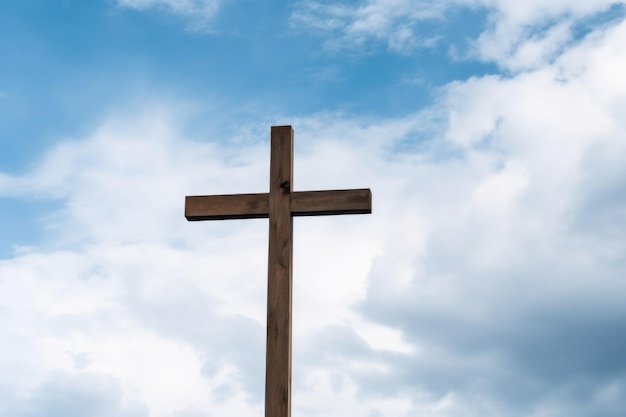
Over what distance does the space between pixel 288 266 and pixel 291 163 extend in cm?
83

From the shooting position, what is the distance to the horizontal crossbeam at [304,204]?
23.1 feet

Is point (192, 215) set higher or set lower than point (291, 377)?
higher

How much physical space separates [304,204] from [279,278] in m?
0.61

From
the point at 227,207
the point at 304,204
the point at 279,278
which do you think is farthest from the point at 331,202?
the point at 227,207

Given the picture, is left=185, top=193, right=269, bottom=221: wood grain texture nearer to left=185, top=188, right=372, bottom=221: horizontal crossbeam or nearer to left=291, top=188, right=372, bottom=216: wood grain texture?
left=185, top=188, right=372, bottom=221: horizontal crossbeam

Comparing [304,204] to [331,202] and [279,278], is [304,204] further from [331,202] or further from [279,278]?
[279,278]

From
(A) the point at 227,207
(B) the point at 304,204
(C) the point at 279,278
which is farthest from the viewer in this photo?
(A) the point at 227,207

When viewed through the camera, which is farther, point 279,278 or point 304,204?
point 304,204

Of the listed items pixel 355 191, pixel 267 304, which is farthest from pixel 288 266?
pixel 355 191

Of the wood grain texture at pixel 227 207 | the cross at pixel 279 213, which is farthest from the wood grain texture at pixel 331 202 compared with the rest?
the wood grain texture at pixel 227 207

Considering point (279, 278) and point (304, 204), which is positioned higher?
point (304, 204)

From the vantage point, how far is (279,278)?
6855 millimetres

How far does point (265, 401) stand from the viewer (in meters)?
6.68

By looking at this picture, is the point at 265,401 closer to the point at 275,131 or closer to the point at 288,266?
the point at 288,266
